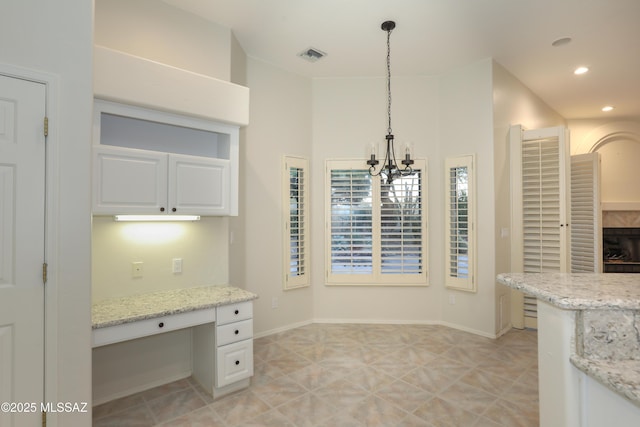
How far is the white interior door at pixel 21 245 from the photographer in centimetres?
160

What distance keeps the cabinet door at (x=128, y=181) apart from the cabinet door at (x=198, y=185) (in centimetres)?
7

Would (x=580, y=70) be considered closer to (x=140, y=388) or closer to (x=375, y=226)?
(x=375, y=226)

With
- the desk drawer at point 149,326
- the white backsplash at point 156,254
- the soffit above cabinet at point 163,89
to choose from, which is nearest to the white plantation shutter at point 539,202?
the soffit above cabinet at point 163,89

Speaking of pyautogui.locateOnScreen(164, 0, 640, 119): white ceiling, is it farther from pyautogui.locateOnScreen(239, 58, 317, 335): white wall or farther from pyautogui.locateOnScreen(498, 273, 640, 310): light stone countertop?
pyautogui.locateOnScreen(498, 273, 640, 310): light stone countertop

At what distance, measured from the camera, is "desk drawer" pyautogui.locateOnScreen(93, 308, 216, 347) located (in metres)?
2.01

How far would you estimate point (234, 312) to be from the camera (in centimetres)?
254

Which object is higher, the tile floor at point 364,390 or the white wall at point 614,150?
the white wall at point 614,150

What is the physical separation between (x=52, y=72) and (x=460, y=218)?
3.90 metres

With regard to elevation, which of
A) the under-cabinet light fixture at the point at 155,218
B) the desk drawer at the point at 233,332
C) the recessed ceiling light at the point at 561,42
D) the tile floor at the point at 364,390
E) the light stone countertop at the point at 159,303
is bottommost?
the tile floor at the point at 364,390

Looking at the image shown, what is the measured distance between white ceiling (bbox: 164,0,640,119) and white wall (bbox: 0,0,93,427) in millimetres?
1300

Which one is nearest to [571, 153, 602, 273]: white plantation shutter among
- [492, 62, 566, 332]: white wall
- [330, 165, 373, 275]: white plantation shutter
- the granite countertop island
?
[492, 62, 566, 332]: white wall

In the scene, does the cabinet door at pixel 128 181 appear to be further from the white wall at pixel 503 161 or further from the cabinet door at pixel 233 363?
the white wall at pixel 503 161

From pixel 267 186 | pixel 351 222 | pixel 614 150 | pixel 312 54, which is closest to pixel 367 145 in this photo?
pixel 351 222

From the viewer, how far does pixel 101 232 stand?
2.42 metres
